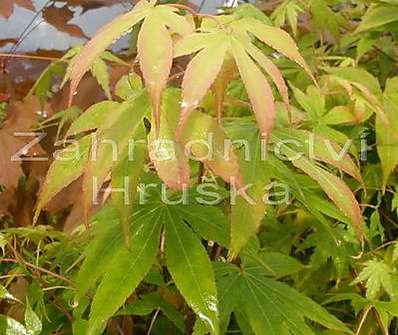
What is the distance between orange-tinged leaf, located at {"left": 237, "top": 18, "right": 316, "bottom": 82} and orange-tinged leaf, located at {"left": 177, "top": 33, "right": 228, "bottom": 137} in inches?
2.1

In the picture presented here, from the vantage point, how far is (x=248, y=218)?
2.06 ft

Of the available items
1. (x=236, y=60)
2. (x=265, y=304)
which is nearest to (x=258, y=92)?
(x=236, y=60)

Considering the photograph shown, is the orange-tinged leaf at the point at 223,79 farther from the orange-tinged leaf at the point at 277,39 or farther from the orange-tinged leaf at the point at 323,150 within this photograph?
the orange-tinged leaf at the point at 323,150

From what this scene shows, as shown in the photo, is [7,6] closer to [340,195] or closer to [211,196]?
[211,196]

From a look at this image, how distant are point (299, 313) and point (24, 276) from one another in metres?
0.31

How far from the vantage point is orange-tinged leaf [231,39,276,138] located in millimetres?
547

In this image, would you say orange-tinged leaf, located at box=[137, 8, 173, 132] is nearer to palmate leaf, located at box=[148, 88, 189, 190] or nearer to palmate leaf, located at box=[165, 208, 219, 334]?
palmate leaf, located at box=[148, 88, 189, 190]

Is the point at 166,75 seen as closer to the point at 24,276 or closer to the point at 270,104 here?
the point at 270,104

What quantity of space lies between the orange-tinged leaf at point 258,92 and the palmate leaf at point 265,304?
0.23 meters

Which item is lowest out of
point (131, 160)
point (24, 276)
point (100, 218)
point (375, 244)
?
point (375, 244)

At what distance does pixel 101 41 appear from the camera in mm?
600

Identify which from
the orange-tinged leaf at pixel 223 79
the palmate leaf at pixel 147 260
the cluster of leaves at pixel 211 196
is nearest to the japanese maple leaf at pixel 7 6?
the cluster of leaves at pixel 211 196

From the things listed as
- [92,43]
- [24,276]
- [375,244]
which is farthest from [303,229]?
[92,43]

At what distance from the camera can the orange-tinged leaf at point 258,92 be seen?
0.55 metres
